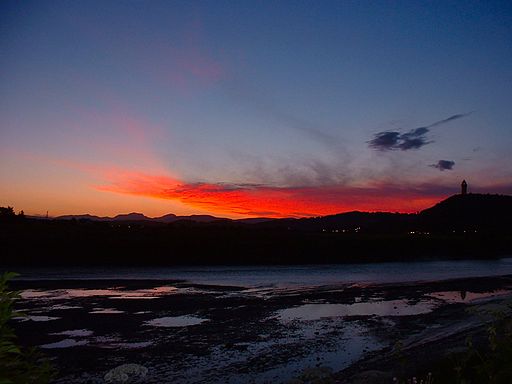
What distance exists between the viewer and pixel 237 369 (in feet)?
59.8

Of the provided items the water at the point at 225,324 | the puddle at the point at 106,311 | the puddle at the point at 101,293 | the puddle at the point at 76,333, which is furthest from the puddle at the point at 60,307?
the puddle at the point at 76,333

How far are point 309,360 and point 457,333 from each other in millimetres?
7841

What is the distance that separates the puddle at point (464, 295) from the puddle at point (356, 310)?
3312 mm

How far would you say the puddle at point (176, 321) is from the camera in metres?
27.5

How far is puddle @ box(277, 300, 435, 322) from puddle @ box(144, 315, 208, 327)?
505 cm

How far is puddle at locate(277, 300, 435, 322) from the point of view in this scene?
30647mm

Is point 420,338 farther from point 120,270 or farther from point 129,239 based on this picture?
point 129,239

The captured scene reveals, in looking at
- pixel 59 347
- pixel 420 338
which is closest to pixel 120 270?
pixel 59 347

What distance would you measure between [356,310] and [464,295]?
47.0 ft

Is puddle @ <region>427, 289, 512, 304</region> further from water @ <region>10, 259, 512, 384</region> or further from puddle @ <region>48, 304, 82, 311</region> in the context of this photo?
puddle @ <region>48, 304, 82, 311</region>

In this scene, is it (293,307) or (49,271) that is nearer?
(293,307)

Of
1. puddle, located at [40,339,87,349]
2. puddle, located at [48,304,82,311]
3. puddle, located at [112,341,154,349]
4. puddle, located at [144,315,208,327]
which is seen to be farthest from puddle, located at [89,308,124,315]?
puddle, located at [112,341,154,349]

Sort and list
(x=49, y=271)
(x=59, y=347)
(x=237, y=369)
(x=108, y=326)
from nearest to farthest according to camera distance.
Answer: (x=237, y=369) < (x=59, y=347) < (x=108, y=326) < (x=49, y=271)

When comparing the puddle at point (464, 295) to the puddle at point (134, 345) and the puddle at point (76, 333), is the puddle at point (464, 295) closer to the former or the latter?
the puddle at point (134, 345)
